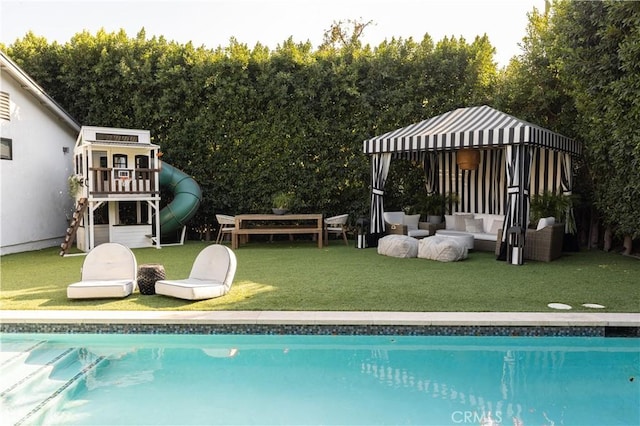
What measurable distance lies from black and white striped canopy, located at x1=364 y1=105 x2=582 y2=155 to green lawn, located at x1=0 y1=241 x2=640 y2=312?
7.39ft

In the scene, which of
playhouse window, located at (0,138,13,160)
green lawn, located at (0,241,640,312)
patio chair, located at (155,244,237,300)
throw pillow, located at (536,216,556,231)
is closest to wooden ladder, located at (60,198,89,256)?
green lawn, located at (0,241,640,312)

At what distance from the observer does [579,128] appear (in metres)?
10.8

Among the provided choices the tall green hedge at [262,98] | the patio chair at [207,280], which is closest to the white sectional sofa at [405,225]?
the tall green hedge at [262,98]

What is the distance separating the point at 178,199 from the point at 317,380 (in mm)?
8581

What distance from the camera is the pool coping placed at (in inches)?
197

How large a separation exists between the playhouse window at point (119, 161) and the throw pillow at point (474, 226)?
7.99 metres

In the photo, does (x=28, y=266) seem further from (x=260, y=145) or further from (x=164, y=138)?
(x=260, y=145)

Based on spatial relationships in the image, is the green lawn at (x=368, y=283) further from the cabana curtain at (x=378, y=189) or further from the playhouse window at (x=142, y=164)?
the playhouse window at (x=142, y=164)

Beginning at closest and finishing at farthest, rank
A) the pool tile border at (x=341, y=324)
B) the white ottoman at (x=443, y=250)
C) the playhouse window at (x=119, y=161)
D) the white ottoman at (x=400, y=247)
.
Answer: the pool tile border at (x=341, y=324) → the white ottoman at (x=443, y=250) → the white ottoman at (x=400, y=247) → the playhouse window at (x=119, y=161)

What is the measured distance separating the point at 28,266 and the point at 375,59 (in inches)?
364

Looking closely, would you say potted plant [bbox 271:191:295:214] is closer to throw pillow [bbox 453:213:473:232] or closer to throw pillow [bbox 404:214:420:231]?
throw pillow [bbox 404:214:420:231]

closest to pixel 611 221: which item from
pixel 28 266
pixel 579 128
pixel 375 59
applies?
pixel 579 128

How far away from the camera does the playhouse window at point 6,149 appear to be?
10432 millimetres

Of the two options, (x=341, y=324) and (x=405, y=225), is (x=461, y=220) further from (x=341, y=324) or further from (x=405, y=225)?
(x=341, y=324)
